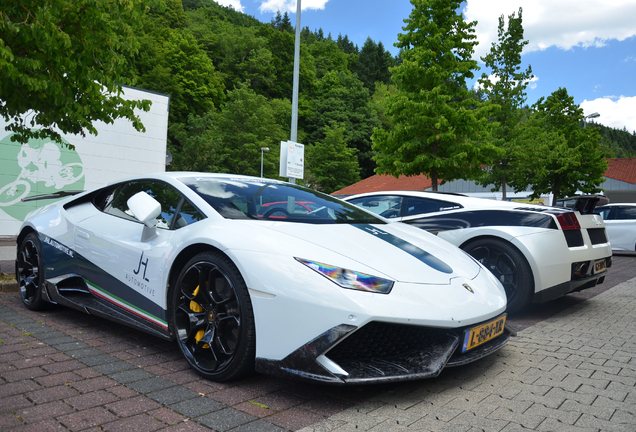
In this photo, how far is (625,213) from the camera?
12.2m

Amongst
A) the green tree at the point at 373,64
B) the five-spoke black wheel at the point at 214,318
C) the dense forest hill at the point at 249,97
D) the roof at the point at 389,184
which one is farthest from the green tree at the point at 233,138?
the five-spoke black wheel at the point at 214,318

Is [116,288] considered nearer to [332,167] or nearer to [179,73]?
[332,167]

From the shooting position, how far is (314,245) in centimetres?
261

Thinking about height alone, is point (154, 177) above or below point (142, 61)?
below

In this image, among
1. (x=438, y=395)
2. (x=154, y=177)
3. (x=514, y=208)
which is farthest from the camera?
(x=514, y=208)

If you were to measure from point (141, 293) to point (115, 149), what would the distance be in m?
13.8

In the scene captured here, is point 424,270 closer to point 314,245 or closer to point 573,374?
point 314,245

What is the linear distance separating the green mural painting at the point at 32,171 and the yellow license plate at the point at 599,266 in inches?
546

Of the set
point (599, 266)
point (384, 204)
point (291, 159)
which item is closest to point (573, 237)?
point (599, 266)

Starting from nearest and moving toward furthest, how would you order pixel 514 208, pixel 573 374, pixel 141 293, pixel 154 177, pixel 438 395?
pixel 438 395
pixel 573 374
pixel 141 293
pixel 154 177
pixel 514 208

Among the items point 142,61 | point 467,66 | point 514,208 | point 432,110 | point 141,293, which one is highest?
point 142,61

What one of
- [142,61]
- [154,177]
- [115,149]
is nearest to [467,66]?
[115,149]

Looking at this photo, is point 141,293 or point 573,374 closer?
point 573,374

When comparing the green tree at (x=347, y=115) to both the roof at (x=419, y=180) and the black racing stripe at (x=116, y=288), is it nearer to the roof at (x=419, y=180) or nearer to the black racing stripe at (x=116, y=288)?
the roof at (x=419, y=180)
